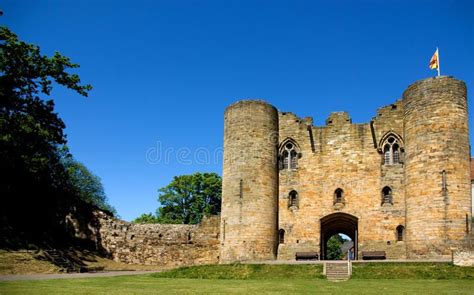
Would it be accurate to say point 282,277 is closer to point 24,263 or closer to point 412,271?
point 412,271

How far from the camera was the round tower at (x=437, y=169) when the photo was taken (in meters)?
25.2

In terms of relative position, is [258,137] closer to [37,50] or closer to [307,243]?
[307,243]

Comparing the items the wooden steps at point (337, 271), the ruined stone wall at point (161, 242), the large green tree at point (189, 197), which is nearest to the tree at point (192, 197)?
the large green tree at point (189, 197)

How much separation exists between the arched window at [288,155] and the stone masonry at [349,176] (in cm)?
6

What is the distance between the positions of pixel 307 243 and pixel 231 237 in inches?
182

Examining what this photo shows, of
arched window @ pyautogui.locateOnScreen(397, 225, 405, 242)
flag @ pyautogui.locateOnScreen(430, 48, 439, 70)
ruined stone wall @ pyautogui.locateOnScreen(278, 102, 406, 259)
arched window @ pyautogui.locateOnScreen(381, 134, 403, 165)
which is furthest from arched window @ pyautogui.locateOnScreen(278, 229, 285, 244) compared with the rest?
flag @ pyautogui.locateOnScreen(430, 48, 439, 70)

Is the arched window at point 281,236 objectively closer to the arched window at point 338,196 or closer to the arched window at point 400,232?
the arched window at point 338,196

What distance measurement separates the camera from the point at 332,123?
1224 inches

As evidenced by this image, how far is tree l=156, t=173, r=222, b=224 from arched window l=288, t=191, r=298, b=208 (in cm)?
3297

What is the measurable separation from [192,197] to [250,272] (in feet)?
137

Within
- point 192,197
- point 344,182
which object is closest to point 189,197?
point 192,197

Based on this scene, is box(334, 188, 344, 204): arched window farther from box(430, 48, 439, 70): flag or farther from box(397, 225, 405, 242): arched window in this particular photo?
box(430, 48, 439, 70): flag

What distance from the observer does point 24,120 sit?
26.7m

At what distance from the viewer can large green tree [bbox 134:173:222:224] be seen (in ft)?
208
